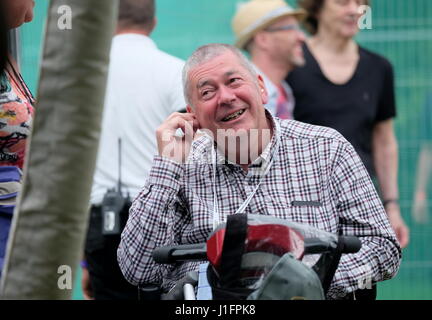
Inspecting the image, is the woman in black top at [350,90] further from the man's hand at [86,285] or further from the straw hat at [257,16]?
the man's hand at [86,285]

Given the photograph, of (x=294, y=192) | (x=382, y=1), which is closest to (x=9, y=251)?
(x=294, y=192)

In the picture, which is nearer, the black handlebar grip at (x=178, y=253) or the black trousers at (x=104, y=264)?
the black handlebar grip at (x=178, y=253)

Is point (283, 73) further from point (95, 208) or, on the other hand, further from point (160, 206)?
point (160, 206)

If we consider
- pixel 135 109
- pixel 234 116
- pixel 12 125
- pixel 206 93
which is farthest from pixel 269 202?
pixel 135 109

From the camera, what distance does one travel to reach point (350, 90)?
7062mm

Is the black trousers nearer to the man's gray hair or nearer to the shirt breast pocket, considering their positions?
the man's gray hair

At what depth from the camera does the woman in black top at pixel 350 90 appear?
6973 mm

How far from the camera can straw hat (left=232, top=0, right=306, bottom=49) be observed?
7246 mm

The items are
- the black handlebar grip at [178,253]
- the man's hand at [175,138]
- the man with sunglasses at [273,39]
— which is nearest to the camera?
the black handlebar grip at [178,253]

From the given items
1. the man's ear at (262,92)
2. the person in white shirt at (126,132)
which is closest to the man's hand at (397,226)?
the person in white shirt at (126,132)

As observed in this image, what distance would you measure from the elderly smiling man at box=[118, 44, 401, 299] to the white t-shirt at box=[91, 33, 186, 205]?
1484 millimetres

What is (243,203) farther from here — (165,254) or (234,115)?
(165,254)

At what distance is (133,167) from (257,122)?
175 centimetres

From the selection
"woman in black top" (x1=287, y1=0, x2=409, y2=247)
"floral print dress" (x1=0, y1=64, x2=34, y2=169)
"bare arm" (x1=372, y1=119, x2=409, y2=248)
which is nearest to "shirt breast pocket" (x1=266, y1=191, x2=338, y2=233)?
"floral print dress" (x1=0, y1=64, x2=34, y2=169)
